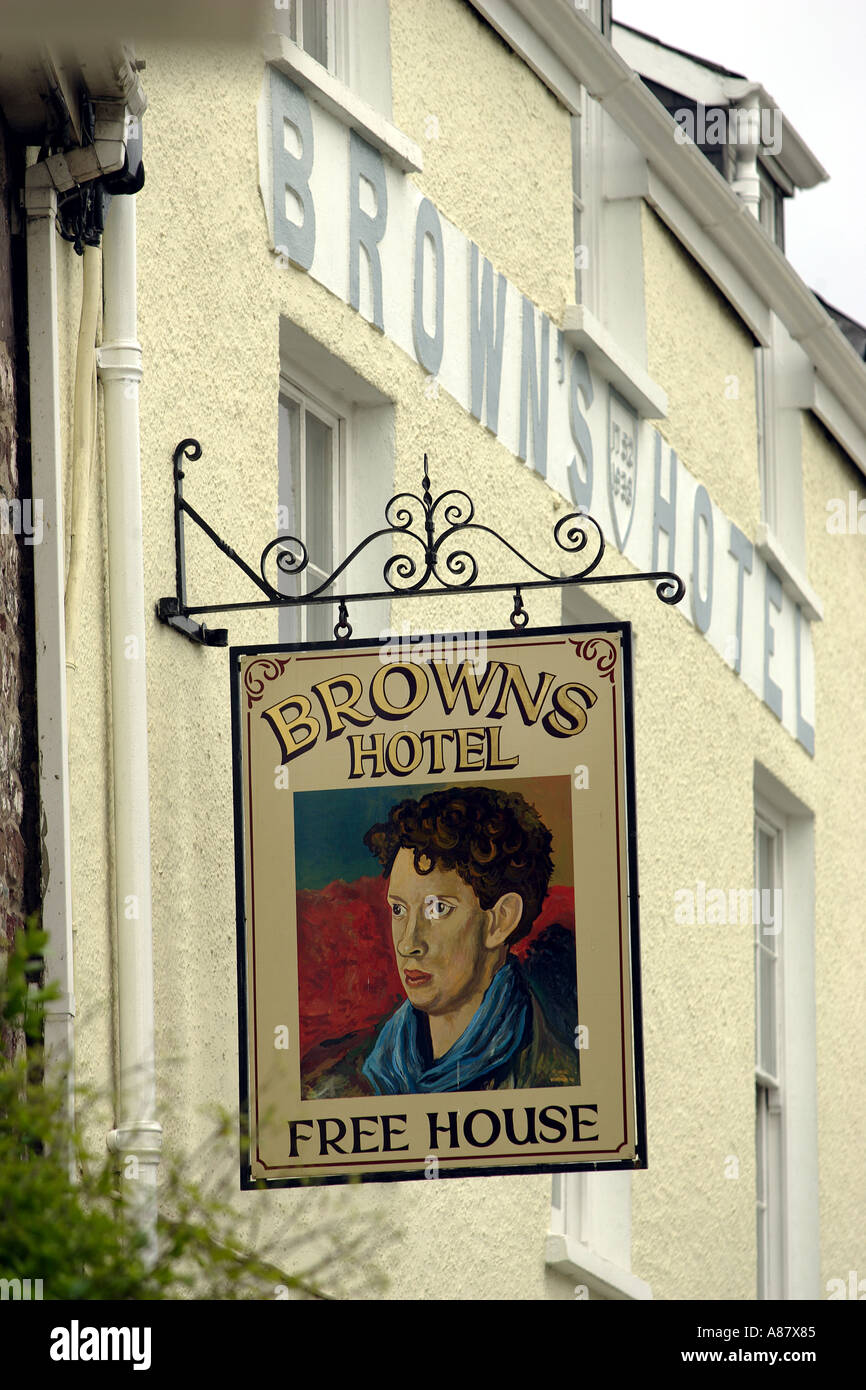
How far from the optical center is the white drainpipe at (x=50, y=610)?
5648 mm

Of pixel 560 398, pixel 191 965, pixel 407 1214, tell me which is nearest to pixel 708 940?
pixel 560 398

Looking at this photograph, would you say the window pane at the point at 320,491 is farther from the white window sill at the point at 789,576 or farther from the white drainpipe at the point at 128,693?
the white window sill at the point at 789,576

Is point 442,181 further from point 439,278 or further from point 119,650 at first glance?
point 119,650

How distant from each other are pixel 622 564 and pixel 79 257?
14.3ft

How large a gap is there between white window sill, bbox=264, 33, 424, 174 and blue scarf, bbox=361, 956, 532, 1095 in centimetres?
313

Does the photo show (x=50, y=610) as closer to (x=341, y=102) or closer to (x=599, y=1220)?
(x=341, y=102)

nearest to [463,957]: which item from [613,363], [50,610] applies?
[50,610]

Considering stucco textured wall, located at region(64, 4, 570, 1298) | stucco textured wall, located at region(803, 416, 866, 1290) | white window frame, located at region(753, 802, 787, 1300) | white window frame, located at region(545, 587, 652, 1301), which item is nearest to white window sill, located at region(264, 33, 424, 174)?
stucco textured wall, located at region(64, 4, 570, 1298)

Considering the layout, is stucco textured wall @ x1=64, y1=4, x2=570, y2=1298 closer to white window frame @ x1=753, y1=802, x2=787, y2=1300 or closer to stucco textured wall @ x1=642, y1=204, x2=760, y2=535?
stucco textured wall @ x1=642, y1=204, x2=760, y2=535

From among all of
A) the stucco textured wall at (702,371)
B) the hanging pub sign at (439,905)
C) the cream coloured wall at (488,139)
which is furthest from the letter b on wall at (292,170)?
the stucco textured wall at (702,371)

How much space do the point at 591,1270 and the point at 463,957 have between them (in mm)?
3245

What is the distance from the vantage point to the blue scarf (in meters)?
5.86

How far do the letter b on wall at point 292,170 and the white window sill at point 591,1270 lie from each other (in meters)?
3.69

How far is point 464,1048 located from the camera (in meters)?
5.91
